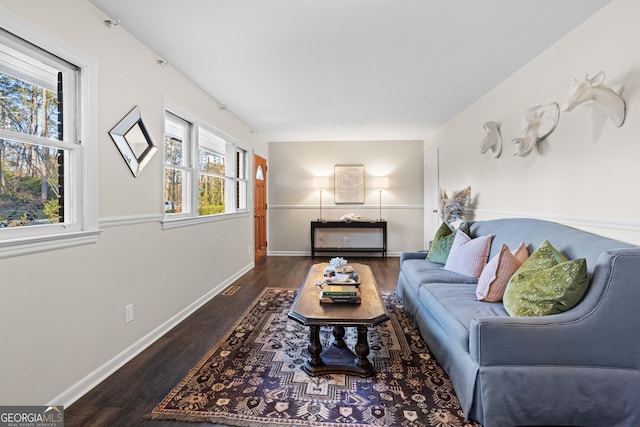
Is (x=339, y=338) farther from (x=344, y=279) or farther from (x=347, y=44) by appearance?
(x=347, y=44)

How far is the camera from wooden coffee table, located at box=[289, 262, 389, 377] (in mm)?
1809

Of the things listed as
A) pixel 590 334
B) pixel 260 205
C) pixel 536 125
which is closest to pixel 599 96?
pixel 536 125

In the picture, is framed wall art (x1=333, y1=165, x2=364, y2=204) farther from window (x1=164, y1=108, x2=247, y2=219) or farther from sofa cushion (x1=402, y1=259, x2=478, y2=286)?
sofa cushion (x1=402, y1=259, x2=478, y2=286)

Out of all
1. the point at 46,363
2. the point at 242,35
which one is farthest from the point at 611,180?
the point at 46,363

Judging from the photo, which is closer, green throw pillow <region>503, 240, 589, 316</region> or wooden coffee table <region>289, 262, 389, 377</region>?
green throw pillow <region>503, 240, 589, 316</region>

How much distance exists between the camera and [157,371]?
79.3 inches

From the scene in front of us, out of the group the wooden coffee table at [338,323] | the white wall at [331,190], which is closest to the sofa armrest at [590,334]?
the wooden coffee table at [338,323]

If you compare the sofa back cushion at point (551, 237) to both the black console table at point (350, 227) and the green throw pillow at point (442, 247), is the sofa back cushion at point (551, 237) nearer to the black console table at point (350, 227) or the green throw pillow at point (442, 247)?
the green throw pillow at point (442, 247)

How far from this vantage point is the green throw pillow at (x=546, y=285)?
1533mm

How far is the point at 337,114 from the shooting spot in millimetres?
4285

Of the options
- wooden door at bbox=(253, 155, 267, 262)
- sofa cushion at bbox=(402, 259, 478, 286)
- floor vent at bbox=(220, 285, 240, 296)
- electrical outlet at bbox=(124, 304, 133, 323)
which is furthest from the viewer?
wooden door at bbox=(253, 155, 267, 262)

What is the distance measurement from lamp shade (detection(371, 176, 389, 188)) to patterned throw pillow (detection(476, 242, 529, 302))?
4.00 m

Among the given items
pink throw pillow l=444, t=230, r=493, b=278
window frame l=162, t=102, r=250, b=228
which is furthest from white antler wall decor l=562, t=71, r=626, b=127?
window frame l=162, t=102, r=250, b=228

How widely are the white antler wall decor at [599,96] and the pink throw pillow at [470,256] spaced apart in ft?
4.04
